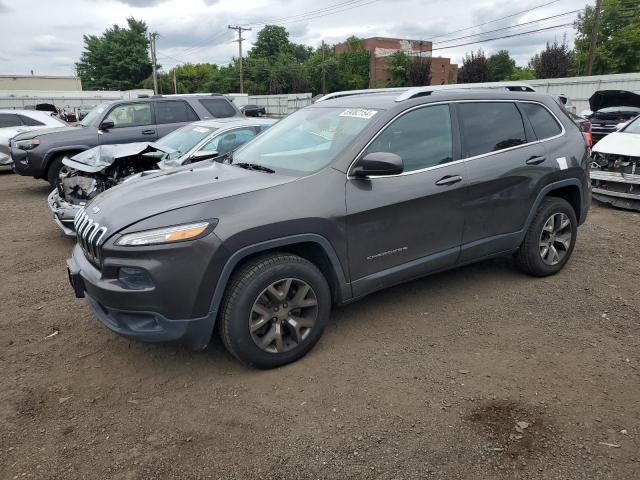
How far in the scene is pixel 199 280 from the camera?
2.88 m

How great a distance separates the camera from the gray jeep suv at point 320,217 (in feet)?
9.58

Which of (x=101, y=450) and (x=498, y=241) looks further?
(x=498, y=241)

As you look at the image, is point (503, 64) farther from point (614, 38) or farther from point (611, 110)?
point (611, 110)

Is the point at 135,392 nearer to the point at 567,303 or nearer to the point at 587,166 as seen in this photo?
the point at 567,303

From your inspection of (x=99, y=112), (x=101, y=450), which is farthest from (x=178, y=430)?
(x=99, y=112)

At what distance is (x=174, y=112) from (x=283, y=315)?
7889 millimetres

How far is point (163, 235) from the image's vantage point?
286cm

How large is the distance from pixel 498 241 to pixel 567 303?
31.2 inches

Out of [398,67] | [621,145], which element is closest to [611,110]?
[621,145]

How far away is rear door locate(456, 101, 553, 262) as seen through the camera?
399cm

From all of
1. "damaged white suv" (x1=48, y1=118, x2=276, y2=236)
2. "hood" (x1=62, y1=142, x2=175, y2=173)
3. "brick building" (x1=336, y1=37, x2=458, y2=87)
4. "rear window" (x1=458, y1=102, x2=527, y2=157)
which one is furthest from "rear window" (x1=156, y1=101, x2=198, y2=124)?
"brick building" (x1=336, y1=37, x2=458, y2=87)

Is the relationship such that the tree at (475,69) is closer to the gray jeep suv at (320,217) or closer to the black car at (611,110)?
the black car at (611,110)

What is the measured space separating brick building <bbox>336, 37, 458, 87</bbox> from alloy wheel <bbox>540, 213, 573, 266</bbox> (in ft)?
207

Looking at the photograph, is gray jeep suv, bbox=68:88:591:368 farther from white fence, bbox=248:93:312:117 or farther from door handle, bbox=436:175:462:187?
white fence, bbox=248:93:312:117
